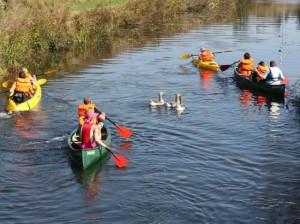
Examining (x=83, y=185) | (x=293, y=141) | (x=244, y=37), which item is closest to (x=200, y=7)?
(x=244, y=37)

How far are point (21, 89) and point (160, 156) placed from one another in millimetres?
8054

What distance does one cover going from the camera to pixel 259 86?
24.3 m

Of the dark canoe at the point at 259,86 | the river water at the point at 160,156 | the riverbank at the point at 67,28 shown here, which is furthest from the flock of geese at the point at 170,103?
the riverbank at the point at 67,28

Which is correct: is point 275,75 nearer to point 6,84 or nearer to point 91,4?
point 6,84

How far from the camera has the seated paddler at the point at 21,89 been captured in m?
22.0

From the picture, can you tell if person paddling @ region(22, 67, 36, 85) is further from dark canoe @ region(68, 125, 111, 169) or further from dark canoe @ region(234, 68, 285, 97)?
dark canoe @ region(234, 68, 285, 97)

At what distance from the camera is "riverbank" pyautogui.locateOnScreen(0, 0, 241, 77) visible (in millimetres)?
29828

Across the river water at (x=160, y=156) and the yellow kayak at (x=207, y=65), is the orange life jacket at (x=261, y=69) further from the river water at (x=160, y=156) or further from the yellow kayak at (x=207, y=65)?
the yellow kayak at (x=207, y=65)

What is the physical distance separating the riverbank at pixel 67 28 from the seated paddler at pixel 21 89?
6134 mm

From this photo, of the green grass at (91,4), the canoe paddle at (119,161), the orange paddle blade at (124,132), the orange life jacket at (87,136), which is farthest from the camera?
the green grass at (91,4)

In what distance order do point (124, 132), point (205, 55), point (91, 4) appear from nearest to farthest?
point (124, 132) < point (205, 55) < point (91, 4)

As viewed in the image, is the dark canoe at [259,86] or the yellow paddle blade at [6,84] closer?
the dark canoe at [259,86]

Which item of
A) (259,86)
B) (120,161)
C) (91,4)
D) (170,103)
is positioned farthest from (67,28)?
(120,161)

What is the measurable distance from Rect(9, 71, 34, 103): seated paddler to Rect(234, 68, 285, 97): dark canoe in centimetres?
984
